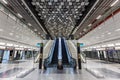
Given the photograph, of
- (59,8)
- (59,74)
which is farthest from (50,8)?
(59,74)

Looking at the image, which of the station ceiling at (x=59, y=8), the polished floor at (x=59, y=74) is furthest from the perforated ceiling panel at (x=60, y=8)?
the polished floor at (x=59, y=74)

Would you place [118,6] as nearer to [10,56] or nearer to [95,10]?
[95,10]

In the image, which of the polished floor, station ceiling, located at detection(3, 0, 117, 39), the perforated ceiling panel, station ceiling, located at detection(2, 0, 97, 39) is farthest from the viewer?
the perforated ceiling panel

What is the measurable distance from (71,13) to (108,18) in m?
3.50

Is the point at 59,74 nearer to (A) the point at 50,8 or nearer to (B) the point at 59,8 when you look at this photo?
(B) the point at 59,8

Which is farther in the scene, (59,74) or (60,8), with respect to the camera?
(60,8)

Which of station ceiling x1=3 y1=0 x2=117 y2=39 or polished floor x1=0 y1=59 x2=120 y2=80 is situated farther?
station ceiling x1=3 y1=0 x2=117 y2=39

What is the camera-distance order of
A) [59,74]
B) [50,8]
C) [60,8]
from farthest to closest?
[50,8], [60,8], [59,74]

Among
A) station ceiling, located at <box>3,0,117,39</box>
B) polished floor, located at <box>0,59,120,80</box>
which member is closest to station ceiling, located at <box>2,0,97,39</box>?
station ceiling, located at <box>3,0,117,39</box>

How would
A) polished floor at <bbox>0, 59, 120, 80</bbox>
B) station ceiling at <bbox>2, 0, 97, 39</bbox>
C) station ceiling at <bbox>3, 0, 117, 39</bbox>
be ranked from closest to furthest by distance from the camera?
polished floor at <bbox>0, 59, 120, 80</bbox> < station ceiling at <bbox>3, 0, 117, 39</bbox> < station ceiling at <bbox>2, 0, 97, 39</bbox>

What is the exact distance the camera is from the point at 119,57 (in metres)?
10.4

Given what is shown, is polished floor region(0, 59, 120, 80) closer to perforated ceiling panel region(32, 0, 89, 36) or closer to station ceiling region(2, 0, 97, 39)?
station ceiling region(2, 0, 97, 39)

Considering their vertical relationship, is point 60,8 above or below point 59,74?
above

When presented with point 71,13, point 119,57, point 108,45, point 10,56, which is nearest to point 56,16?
point 71,13
